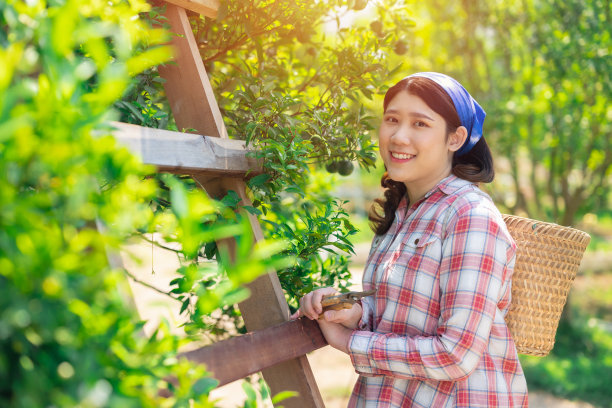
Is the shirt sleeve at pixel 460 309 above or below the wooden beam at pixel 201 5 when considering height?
below

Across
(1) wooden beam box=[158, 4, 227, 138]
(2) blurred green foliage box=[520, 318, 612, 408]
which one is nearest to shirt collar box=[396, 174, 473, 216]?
(1) wooden beam box=[158, 4, 227, 138]

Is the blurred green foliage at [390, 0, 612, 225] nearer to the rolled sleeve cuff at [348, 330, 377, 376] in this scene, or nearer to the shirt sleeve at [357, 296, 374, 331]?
the shirt sleeve at [357, 296, 374, 331]

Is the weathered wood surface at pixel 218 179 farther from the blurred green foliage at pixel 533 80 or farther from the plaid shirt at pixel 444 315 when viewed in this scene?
the blurred green foliage at pixel 533 80

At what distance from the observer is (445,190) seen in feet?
5.22

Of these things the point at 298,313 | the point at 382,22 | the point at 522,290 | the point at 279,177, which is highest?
the point at 382,22

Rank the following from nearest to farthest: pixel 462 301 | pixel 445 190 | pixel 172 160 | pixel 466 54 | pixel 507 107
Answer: pixel 172 160 → pixel 462 301 → pixel 445 190 → pixel 507 107 → pixel 466 54

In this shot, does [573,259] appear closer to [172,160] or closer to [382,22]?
[382,22]

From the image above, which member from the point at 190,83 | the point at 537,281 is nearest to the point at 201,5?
the point at 190,83

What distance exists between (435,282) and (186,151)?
76cm

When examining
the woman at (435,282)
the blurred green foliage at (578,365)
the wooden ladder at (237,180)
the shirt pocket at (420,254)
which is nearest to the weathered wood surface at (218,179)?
the wooden ladder at (237,180)

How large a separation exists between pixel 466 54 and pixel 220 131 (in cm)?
494

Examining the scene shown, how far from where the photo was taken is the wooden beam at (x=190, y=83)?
145cm

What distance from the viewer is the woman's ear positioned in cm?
164

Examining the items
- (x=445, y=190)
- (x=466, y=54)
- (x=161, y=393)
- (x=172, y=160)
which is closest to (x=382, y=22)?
(x=445, y=190)
